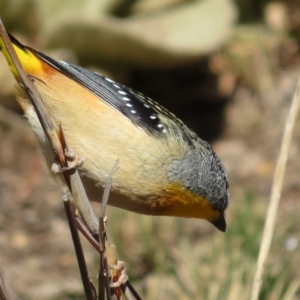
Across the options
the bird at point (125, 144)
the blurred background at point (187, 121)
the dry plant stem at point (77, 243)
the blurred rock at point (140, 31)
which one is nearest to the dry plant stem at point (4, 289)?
the dry plant stem at point (77, 243)

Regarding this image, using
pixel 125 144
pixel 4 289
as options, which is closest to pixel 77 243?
pixel 4 289

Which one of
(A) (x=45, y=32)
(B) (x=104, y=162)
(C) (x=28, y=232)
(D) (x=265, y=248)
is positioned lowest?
(C) (x=28, y=232)

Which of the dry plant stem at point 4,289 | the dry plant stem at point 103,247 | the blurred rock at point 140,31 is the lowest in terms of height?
the dry plant stem at point 4,289

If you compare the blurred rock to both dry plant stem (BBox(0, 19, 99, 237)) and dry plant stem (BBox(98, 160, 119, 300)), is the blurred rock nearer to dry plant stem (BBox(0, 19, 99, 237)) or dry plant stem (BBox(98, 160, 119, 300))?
dry plant stem (BBox(0, 19, 99, 237))

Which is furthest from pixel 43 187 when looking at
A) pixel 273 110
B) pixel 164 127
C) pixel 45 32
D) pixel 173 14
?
pixel 164 127

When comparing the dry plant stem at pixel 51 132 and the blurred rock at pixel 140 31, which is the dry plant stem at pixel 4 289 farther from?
the blurred rock at pixel 140 31

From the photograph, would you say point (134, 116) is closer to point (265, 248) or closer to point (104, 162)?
point (104, 162)

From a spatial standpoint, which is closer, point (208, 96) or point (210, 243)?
point (210, 243)
